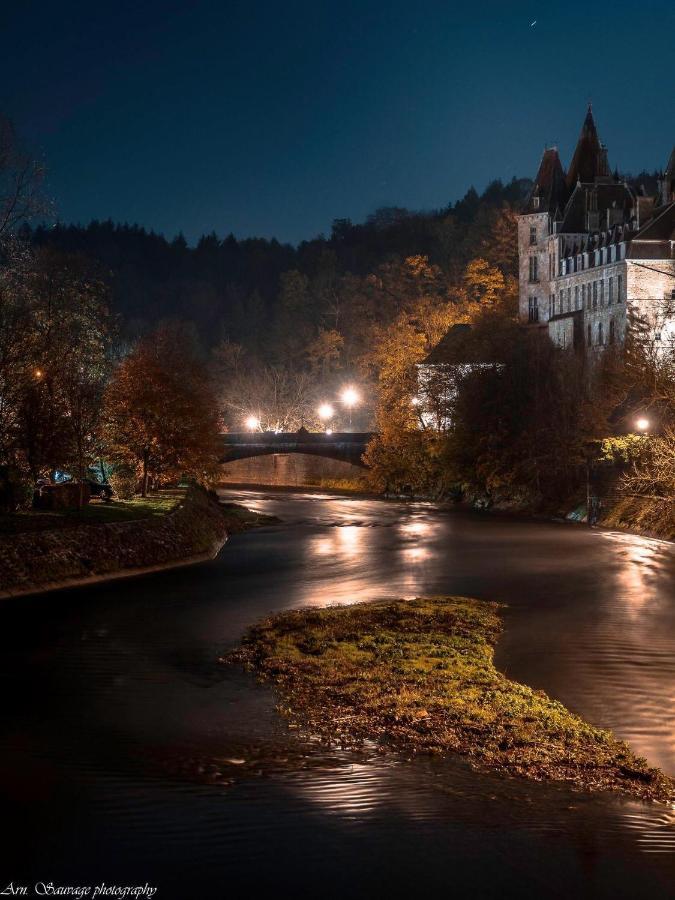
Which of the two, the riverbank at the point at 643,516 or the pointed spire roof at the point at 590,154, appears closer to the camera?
the riverbank at the point at 643,516

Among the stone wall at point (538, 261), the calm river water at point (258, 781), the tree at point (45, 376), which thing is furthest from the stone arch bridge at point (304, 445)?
the calm river water at point (258, 781)

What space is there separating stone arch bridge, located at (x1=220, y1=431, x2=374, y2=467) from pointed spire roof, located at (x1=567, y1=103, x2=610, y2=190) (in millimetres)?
36178

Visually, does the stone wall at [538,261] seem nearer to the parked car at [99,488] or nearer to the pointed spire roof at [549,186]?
the pointed spire roof at [549,186]

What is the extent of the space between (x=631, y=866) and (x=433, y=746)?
3.64 metres

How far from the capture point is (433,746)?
13.5 metres

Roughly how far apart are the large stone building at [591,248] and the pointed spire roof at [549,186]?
0.09 metres

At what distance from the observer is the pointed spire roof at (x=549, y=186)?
10134 centimetres

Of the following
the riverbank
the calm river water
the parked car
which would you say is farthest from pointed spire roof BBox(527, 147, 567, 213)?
the calm river water

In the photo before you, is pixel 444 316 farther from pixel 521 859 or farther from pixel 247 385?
pixel 521 859

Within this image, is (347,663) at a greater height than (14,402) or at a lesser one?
lesser

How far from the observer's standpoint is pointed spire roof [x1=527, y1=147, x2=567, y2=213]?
3990 inches

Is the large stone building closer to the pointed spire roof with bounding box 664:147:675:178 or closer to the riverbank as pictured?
the pointed spire roof with bounding box 664:147:675:178

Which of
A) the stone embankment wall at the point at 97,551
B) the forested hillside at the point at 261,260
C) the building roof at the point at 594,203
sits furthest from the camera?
the forested hillside at the point at 261,260

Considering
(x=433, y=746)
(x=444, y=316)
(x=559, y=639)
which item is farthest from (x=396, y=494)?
(x=433, y=746)
